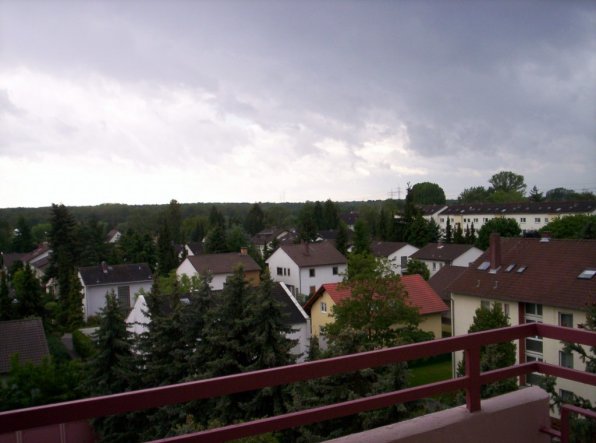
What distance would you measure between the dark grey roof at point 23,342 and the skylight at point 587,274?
23.4 meters

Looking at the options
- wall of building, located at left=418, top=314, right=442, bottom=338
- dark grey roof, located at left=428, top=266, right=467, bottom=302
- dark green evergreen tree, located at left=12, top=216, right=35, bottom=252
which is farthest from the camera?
A: dark green evergreen tree, located at left=12, top=216, right=35, bottom=252

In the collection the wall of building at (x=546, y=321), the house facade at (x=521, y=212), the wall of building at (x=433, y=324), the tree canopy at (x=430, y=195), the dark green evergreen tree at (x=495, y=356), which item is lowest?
the wall of building at (x=433, y=324)

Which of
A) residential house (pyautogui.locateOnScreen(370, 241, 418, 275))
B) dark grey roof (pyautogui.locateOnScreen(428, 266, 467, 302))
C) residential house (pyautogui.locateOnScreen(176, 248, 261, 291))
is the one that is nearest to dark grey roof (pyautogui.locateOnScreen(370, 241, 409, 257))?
residential house (pyautogui.locateOnScreen(370, 241, 418, 275))

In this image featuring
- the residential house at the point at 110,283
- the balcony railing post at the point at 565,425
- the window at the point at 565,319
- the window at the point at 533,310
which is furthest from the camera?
the residential house at the point at 110,283

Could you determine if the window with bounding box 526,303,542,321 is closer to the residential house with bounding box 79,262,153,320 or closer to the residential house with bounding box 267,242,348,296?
the residential house with bounding box 267,242,348,296

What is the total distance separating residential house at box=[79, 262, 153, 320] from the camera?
43000 millimetres

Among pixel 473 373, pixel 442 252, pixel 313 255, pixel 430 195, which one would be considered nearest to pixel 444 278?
pixel 313 255

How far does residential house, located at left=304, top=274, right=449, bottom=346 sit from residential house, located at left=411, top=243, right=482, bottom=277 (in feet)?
70.1

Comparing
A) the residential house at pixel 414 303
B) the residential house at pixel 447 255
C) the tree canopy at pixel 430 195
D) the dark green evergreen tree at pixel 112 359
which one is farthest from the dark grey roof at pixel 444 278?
the tree canopy at pixel 430 195

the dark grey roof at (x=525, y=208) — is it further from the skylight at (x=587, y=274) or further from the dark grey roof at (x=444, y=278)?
the skylight at (x=587, y=274)

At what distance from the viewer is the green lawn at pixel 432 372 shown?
22969mm

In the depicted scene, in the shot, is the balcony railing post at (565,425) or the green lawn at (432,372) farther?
the green lawn at (432,372)

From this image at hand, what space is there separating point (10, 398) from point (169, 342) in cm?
567

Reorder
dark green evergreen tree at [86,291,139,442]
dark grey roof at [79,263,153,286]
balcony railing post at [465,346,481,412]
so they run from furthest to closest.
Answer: dark grey roof at [79,263,153,286], dark green evergreen tree at [86,291,139,442], balcony railing post at [465,346,481,412]
